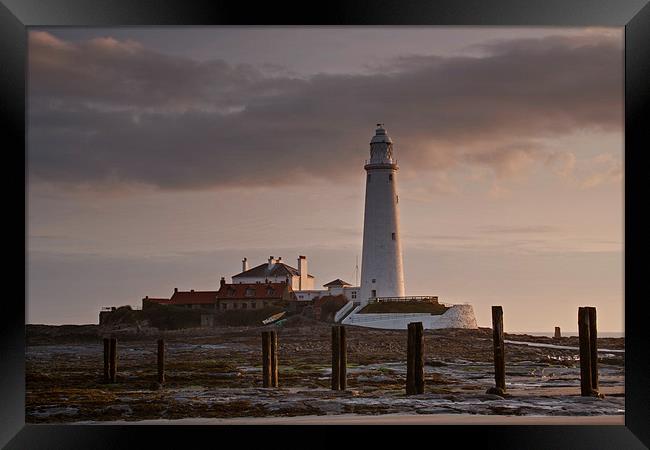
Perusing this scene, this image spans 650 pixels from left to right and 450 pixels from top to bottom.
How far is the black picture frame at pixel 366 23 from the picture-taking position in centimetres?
823

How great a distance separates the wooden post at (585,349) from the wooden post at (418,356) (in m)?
2.02

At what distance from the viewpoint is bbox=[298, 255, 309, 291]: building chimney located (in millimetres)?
25572

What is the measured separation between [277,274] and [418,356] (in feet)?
42.9

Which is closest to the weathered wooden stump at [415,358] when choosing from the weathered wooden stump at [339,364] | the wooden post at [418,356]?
the wooden post at [418,356]

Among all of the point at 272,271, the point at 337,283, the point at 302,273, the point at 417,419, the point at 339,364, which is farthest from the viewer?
the point at 337,283

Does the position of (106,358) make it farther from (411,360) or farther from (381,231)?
(381,231)

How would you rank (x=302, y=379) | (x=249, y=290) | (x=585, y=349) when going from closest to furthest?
(x=585, y=349) < (x=302, y=379) < (x=249, y=290)

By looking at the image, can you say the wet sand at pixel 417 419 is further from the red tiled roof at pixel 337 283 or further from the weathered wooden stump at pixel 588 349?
the red tiled roof at pixel 337 283

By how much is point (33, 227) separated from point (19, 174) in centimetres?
1111

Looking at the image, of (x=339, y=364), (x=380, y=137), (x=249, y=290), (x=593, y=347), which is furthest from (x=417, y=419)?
(x=249, y=290)

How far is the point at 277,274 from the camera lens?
26688 millimetres

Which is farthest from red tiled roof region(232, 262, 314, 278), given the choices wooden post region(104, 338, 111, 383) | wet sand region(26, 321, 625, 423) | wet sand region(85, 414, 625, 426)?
wet sand region(85, 414, 625, 426)

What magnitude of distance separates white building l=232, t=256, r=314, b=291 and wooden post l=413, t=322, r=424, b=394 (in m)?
11.7

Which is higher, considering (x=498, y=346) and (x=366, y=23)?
(x=366, y=23)
